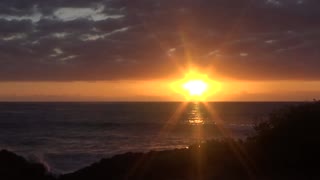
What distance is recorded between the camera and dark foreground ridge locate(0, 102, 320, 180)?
15406mm

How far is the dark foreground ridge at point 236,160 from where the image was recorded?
607 inches

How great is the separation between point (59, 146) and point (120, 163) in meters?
32.3

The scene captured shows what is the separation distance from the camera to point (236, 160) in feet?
53.6

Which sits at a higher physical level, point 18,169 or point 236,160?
point 236,160

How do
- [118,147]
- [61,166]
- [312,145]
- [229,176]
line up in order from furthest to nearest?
[118,147] → [61,166] → [312,145] → [229,176]

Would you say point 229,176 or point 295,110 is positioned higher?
point 295,110

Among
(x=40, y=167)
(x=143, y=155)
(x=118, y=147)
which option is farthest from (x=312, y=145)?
(x=118, y=147)

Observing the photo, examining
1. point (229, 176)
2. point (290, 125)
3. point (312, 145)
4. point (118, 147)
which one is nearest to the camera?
point (229, 176)

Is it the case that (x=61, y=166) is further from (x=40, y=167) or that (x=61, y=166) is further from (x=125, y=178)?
(x=125, y=178)

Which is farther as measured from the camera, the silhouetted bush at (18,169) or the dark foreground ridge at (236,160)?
the silhouetted bush at (18,169)

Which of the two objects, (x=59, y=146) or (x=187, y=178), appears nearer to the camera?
(x=187, y=178)

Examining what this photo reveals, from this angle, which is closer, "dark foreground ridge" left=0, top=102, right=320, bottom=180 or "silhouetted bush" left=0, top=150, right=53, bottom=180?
"dark foreground ridge" left=0, top=102, right=320, bottom=180

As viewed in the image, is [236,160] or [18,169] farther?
[18,169]

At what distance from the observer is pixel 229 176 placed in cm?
1488
